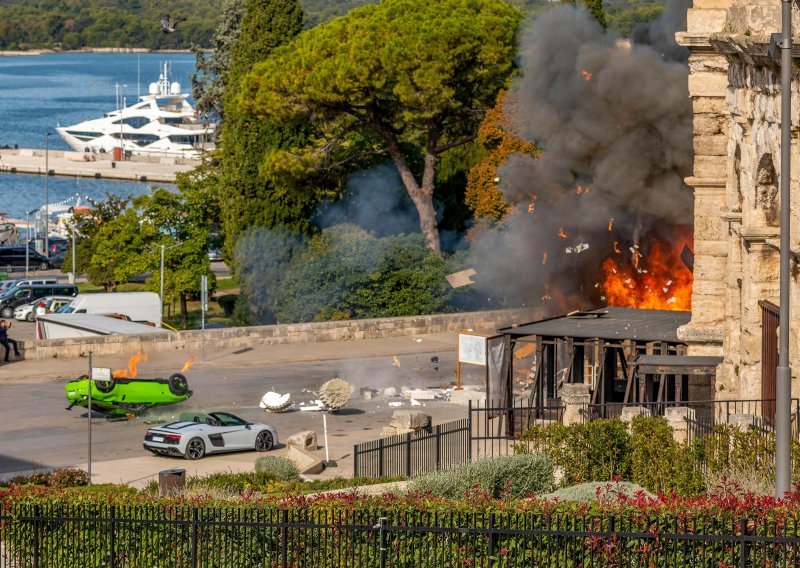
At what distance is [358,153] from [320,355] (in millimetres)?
14389

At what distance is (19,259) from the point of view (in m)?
79.8

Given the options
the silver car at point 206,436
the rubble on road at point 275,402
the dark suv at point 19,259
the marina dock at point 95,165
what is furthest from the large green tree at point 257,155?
the marina dock at point 95,165

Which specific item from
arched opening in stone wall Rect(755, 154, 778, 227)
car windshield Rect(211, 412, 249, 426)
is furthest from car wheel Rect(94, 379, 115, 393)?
arched opening in stone wall Rect(755, 154, 778, 227)

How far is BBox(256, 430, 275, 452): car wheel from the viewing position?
33562mm

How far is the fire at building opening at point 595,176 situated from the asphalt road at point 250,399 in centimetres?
437

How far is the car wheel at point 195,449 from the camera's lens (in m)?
32.5

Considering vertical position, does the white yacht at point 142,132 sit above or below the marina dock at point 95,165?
above

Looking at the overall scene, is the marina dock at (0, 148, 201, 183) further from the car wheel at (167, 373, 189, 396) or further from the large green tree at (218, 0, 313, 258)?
the car wheel at (167, 373, 189, 396)

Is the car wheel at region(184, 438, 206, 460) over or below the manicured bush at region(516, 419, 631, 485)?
below

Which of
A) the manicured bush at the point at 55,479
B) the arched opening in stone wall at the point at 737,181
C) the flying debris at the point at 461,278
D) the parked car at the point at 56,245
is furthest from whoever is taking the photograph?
the parked car at the point at 56,245

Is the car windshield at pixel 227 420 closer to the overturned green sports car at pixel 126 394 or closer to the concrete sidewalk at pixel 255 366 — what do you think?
the concrete sidewalk at pixel 255 366

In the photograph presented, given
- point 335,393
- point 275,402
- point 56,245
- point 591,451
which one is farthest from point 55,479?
point 56,245

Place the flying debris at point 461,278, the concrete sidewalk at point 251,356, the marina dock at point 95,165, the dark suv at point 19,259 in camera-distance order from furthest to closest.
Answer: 1. the marina dock at point 95,165
2. the dark suv at point 19,259
3. the flying debris at point 461,278
4. the concrete sidewalk at point 251,356

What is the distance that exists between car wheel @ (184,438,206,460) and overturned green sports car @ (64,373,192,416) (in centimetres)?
429
